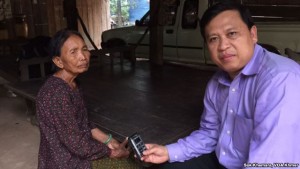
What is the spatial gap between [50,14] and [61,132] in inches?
391

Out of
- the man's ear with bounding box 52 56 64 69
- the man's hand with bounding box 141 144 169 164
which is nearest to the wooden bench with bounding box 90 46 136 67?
the man's ear with bounding box 52 56 64 69

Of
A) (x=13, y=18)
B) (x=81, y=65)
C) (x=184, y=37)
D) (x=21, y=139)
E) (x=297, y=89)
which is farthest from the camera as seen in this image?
(x=13, y=18)

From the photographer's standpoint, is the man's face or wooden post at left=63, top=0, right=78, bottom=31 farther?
wooden post at left=63, top=0, right=78, bottom=31

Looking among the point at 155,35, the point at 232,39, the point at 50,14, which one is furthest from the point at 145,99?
the point at 50,14

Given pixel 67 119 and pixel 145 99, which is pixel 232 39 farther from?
pixel 145 99

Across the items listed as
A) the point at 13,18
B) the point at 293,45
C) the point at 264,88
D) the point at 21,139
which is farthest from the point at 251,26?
the point at 13,18

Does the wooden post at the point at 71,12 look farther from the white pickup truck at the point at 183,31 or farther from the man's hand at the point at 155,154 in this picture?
the man's hand at the point at 155,154

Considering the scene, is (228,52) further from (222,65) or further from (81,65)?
(81,65)

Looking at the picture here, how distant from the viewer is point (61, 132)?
170 cm

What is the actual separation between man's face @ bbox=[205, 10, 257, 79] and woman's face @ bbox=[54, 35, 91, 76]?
0.81 m

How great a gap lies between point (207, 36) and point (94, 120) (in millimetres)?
1135

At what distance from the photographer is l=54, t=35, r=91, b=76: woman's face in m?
1.82

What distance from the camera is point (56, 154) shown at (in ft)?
5.73

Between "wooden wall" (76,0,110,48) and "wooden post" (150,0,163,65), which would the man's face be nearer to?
"wooden post" (150,0,163,65)
